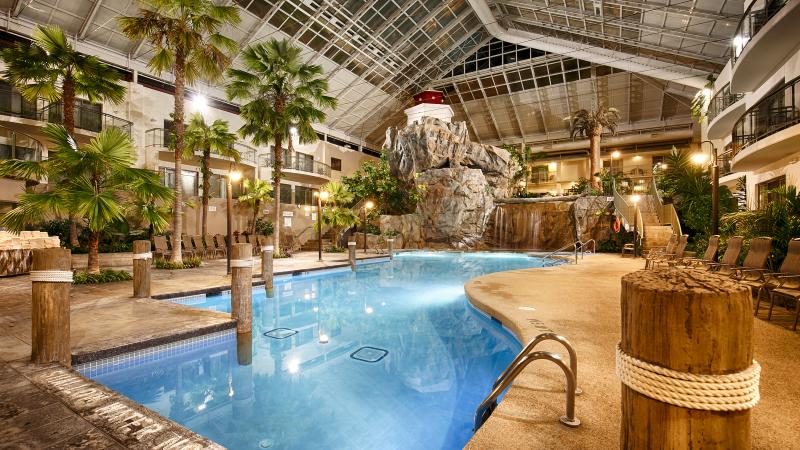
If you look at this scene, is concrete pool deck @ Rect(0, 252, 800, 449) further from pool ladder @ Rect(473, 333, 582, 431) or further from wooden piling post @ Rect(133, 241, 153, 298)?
wooden piling post @ Rect(133, 241, 153, 298)

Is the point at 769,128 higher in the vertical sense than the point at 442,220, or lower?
higher

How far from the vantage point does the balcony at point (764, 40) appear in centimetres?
952

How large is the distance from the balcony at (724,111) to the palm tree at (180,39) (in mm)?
19591

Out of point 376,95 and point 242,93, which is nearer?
point 242,93

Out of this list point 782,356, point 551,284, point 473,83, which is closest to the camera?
point 782,356

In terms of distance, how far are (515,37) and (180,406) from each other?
3117 centimetres

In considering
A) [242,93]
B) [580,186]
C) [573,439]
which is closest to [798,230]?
[573,439]

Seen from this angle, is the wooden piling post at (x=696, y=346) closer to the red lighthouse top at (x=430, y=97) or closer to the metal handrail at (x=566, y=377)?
the metal handrail at (x=566, y=377)

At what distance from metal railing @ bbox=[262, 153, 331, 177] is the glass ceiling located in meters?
4.22

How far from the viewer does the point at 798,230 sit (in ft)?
20.7

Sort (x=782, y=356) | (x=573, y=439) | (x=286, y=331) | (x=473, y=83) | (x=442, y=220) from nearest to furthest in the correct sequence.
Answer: (x=573, y=439) → (x=782, y=356) → (x=286, y=331) → (x=442, y=220) → (x=473, y=83)

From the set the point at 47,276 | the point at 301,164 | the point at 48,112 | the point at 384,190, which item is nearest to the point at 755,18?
the point at 47,276

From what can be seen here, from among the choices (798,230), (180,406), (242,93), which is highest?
(242,93)

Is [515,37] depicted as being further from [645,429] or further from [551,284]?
[645,429]
